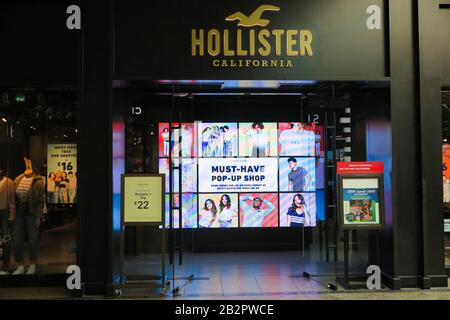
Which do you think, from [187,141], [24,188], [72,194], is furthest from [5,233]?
[187,141]

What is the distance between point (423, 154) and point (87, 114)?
434 cm

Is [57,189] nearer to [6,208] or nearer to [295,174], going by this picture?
[6,208]

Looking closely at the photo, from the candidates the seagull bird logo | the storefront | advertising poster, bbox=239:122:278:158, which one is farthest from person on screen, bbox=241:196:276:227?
the seagull bird logo

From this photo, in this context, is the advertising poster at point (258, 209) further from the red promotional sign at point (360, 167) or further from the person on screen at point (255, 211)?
the red promotional sign at point (360, 167)

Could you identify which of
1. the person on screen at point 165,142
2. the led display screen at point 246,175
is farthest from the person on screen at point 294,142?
the person on screen at point 165,142

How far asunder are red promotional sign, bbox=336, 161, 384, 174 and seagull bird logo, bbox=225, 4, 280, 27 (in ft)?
6.99

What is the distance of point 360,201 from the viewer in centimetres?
600

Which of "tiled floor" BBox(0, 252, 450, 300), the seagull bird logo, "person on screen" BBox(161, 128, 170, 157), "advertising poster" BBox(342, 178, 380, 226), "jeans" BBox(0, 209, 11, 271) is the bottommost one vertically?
"tiled floor" BBox(0, 252, 450, 300)

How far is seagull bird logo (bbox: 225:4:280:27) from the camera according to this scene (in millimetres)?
5965

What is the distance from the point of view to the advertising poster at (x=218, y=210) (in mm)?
8391

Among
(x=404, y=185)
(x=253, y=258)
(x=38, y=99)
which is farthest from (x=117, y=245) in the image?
(x=404, y=185)

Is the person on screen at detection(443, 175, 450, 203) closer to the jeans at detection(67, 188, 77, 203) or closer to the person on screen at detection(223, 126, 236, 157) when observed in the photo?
the person on screen at detection(223, 126, 236, 157)

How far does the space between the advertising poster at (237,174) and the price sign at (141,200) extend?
2.52m

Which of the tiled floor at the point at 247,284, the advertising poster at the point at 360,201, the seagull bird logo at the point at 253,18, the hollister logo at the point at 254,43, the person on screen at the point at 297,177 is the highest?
the seagull bird logo at the point at 253,18
